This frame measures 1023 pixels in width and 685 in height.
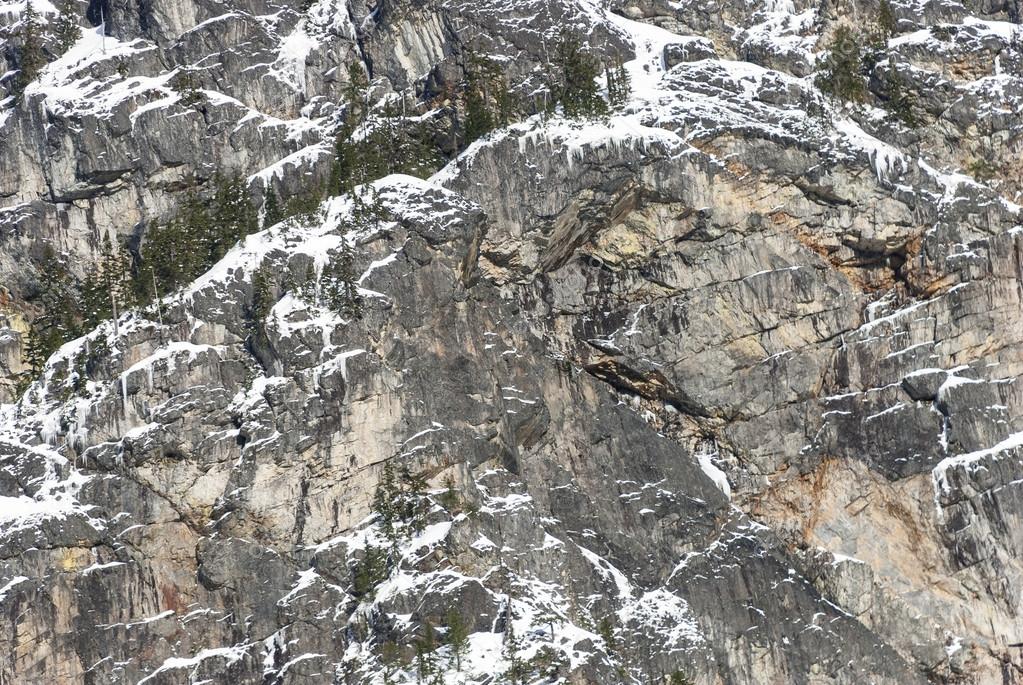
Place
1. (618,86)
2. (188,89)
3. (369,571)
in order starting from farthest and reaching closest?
(188,89) < (618,86) < (369,571)

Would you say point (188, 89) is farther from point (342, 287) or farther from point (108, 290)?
point (342, 287)

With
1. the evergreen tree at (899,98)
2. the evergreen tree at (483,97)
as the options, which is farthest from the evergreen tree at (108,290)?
the evergreen tree at (899,98)

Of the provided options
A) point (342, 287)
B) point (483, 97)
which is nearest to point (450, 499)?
point (342, 287)

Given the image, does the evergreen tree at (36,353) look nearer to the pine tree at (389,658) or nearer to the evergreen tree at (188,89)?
the evergreen tree at (188,89)

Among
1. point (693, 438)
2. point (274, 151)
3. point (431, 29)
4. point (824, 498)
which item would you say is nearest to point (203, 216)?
point (274, 151)

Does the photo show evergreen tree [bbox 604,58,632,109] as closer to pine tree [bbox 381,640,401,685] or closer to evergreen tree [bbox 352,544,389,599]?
evergreen tree [bbox 352,544,389,599]

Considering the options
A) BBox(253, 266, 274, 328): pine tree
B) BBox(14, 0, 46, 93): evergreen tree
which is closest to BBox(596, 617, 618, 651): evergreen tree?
BBox(253, 266, 274, 328): pine tree

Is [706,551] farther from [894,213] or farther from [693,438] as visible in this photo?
[894,213]
